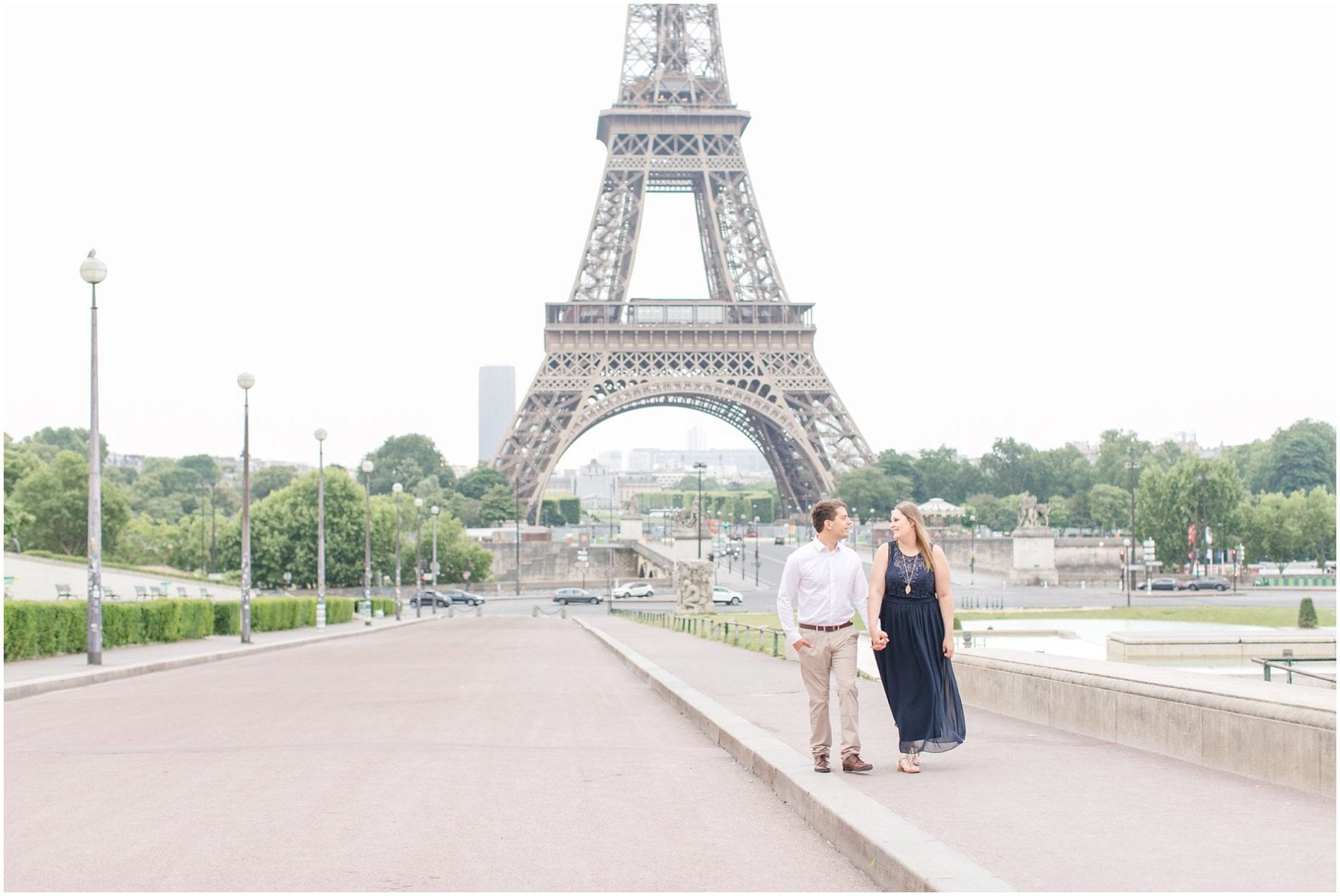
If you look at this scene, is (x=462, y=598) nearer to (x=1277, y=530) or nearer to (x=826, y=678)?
(x=1277, y=530)

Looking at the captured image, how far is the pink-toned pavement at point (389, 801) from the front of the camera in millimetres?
6555

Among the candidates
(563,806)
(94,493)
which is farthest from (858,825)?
(94,493)

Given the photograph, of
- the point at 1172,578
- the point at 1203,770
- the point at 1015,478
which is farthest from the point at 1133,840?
the point at 1015,478

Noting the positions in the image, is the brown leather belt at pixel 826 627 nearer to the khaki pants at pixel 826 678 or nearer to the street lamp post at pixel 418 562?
the khaki pants at pixel 826 678

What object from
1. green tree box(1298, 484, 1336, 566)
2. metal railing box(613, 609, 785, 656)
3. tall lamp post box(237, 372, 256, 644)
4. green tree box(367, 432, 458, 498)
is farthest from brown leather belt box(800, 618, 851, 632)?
green tree box(367, 432, 458, 498)

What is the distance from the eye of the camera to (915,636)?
8.73 metres

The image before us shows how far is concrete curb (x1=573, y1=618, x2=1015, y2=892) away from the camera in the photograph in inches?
229

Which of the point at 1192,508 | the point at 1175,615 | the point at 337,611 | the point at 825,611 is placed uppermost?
the point at 1192,508

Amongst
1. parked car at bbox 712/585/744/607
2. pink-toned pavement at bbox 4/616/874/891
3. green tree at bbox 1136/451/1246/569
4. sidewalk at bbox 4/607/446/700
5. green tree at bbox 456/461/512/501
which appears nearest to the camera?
pink-toned pavement at bbox 4/616/874/891

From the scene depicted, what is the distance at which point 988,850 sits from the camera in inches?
251

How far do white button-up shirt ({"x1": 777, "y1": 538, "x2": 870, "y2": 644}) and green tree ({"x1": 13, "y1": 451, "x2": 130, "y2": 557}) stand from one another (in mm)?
77523

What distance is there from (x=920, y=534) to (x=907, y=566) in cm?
25

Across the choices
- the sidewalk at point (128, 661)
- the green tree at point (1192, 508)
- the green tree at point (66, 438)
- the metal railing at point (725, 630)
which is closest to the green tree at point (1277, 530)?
the green tree at point (1192, 508)

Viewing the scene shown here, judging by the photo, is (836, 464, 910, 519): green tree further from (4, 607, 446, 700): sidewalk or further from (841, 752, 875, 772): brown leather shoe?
(841, 752, 875, 772): brown leather shoe
